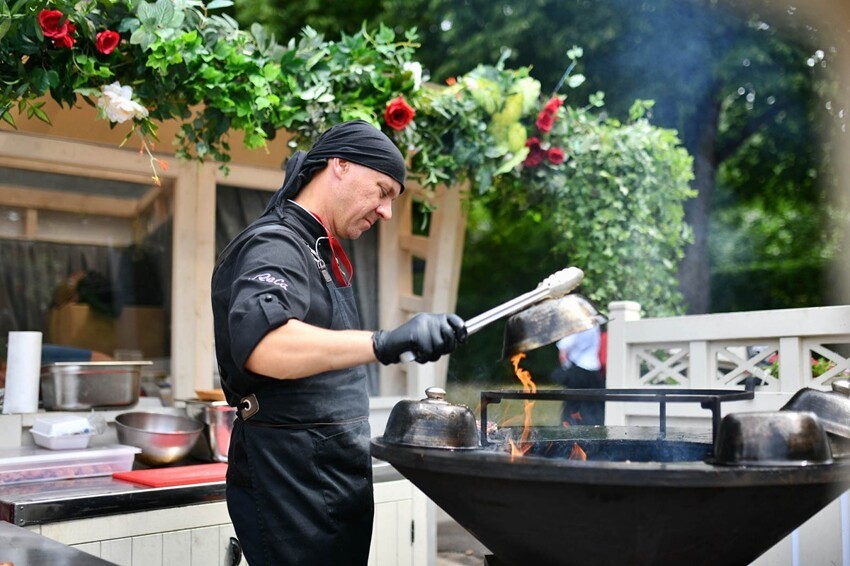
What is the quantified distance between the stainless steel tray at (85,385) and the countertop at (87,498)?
1.91 feet

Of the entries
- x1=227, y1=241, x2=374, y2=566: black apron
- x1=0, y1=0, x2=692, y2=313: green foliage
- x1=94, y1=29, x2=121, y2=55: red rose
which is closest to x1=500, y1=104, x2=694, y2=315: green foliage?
x1=0, y1=0, x2=692, y2=313: green foliage

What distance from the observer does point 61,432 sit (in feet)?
11.3

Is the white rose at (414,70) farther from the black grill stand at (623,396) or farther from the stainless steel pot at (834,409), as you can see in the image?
the stainless steel pot at (834,409)

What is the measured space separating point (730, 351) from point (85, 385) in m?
3.07

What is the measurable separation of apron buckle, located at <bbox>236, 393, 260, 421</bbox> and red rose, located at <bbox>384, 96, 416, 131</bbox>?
212 cm

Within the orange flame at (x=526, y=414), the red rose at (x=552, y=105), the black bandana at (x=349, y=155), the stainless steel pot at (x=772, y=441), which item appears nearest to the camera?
the stainless steel pot at (x=772, y=441)

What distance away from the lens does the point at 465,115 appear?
446 cm

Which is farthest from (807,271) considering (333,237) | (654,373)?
(333,237)

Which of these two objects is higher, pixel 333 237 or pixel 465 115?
pixel 465 115

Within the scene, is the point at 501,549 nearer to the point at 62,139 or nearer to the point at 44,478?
the point at 44,478

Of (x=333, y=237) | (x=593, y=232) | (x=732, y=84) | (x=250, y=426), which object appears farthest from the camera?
(x=732, y=84)

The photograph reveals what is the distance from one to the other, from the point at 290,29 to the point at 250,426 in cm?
832

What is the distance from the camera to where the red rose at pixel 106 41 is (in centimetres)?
336

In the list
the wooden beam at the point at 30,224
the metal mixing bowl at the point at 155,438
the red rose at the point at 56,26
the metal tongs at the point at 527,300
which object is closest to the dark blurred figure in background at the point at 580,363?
the metal mixing bowl at the point at 155,438
